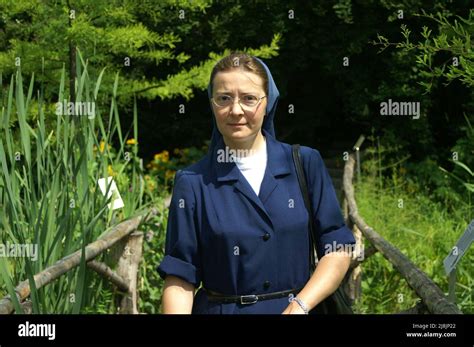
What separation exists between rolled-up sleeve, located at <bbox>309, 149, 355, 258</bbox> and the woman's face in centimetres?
23

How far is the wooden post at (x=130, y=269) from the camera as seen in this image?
16.2 ft

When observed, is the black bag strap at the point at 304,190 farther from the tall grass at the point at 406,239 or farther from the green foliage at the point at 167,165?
the green foliage at the point at 167,165

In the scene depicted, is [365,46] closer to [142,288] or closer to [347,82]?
[347,82]

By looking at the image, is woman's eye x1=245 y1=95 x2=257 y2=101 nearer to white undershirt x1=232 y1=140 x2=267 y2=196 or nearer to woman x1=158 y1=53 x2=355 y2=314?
woman x1=158 y1=53 x2=355 y2=314

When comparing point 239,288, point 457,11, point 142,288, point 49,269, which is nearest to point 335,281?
point 239,288

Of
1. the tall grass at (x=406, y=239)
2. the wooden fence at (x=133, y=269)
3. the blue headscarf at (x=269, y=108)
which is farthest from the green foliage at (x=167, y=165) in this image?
the blue headscarf at (x=269, y=108)

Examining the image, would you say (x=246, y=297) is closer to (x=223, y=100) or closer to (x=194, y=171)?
(x=194, y=171)

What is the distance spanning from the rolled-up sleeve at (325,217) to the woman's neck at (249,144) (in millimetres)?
167

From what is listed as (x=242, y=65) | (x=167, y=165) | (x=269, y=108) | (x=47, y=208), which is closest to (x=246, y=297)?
(x=269, y=108)

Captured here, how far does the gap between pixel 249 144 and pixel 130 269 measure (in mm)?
2689

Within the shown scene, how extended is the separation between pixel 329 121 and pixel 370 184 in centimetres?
269

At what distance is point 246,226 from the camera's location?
2.40 m

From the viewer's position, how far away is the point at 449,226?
6582 mm

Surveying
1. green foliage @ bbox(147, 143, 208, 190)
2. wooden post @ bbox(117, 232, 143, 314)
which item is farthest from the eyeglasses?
green foliage @ bbox(147, 143, 208, 190)
